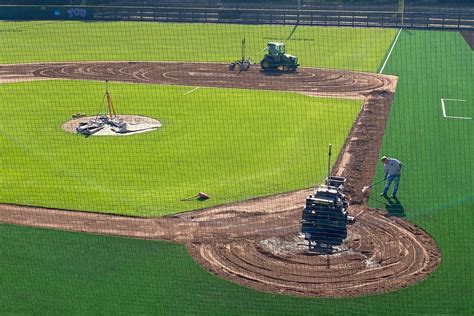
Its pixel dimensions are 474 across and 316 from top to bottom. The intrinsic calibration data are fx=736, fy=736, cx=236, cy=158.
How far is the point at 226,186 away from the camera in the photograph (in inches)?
626

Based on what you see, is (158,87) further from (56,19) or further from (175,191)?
(56,19)

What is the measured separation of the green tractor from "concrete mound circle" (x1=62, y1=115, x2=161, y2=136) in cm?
961

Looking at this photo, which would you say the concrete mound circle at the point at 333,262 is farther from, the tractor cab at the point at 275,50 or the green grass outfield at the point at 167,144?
the tractor cab at the point at 275,50

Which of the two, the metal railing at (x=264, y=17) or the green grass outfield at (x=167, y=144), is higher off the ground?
the metal railing at (x=264, y=17)

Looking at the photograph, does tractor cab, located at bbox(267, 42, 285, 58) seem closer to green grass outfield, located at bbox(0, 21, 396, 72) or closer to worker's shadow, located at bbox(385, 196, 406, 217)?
green grass outfield, located at bbox(0, 21, 396, 72)

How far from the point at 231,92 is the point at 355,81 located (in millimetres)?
5425

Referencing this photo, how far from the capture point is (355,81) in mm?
28969

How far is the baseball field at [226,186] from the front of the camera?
11.1m

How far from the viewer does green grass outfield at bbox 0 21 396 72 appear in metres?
34.2

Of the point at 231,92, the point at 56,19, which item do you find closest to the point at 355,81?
the point at 231,92

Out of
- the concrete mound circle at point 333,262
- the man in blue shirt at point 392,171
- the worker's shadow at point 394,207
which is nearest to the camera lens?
the concrete mound circle at point 333,262

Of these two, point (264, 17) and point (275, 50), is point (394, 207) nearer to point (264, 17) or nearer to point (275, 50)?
point (275, 50)

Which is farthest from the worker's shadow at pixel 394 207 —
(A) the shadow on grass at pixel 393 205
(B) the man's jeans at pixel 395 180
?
(B) the man's jeans at pixel 395 180

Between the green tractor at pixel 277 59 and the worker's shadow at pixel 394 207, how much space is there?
16.2 m
